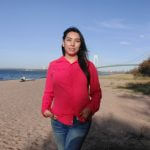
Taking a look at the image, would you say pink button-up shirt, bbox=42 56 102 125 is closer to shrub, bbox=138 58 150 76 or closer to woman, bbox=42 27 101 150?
woman, bbox=42 27 101 150

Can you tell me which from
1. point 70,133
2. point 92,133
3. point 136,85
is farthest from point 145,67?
point 70,133

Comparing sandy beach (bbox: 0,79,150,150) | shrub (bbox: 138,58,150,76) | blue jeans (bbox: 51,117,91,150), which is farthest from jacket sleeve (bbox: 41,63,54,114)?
shrub (bbox: 138,58,150,76)

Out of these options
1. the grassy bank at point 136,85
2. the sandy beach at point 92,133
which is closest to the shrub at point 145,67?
the grassy bank at point 136,85

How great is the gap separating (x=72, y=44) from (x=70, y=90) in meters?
→ 0.44

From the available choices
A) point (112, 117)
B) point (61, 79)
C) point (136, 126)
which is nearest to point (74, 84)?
point (61, 79)

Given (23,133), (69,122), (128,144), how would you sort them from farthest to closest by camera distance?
(23,133)
(128,144)
(69,122)

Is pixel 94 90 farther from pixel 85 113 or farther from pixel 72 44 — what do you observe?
pixel 72 44

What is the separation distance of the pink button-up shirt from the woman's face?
9 cm

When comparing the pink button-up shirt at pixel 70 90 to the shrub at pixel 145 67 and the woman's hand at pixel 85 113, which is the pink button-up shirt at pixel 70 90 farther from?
the shrub at pixel 145 67

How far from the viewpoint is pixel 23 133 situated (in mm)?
8922

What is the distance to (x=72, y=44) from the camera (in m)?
3.45

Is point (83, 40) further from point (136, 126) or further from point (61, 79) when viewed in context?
point (136, 126)

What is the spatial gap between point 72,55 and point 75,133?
0.72m

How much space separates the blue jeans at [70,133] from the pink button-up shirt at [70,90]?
0.16ft
